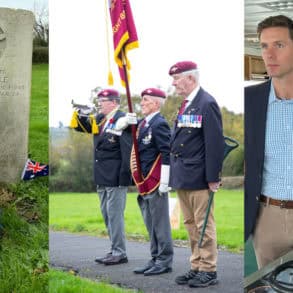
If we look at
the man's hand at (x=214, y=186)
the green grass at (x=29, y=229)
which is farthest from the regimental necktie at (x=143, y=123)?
the green grass at (x=29, y=229)

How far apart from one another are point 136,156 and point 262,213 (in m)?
0.84

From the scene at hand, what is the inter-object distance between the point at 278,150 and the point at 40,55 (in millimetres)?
1603

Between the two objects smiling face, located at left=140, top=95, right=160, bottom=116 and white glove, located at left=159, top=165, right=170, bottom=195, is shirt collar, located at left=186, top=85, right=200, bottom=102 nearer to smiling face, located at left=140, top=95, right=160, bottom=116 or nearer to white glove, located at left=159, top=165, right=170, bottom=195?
smiling face, located at left=140, top=95, right=160, bottom=116

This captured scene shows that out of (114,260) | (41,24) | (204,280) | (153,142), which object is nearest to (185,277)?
(204,280)

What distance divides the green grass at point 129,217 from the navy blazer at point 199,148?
15 cm

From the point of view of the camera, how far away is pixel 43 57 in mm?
4551

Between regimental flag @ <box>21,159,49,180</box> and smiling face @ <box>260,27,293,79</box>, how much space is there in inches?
62.8

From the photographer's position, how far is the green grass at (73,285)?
4438 millimetres

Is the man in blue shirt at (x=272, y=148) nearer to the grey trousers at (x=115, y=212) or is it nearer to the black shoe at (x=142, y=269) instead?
the black shoe at (x=142, y=269)

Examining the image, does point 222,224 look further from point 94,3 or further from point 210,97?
point 94,3

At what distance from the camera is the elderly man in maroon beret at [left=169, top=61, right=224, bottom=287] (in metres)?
4.14

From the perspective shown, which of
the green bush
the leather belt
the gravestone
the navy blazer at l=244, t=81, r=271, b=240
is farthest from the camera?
the gravestone

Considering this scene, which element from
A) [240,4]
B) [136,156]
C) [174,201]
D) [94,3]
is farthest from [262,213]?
[94,3]

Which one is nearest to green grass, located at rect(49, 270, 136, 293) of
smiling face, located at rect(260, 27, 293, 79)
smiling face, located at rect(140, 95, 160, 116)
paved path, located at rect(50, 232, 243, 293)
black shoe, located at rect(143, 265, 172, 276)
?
paved path, located at rect(50, 232, 243, 293)
